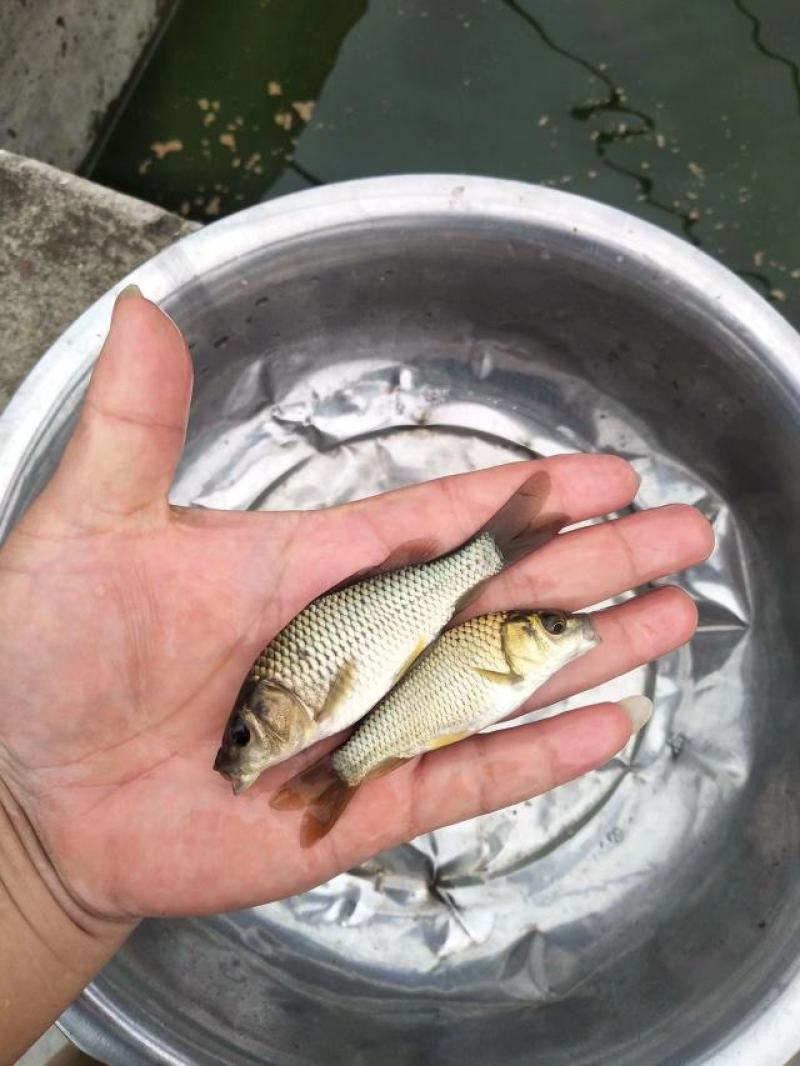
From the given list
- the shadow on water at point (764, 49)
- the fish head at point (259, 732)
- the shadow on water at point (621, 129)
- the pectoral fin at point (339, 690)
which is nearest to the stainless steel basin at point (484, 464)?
the fish head at point (259, 732)

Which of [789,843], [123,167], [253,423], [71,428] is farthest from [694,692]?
[123,167]

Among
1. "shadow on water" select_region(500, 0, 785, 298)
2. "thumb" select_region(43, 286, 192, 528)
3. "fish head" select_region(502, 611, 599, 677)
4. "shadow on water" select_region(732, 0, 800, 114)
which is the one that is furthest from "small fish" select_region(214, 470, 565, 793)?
"shadow on water" select_region(732, 0, 800, 114)

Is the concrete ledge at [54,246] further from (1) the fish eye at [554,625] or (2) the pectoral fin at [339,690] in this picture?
(1) the fish eye at [554,625]

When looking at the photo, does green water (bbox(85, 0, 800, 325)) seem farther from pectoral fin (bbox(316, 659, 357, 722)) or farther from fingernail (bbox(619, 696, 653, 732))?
pectoral fin (bbox(316, 659, 357, 722))

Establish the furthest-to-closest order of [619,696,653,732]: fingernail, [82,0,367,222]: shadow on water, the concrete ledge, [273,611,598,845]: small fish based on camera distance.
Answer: [82,0,367,222]: shadow on water
the concrete ledge
[619,696,653,732]: fingernail
[273,611,598,845]: small fish

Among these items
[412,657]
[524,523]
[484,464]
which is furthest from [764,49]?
[412,657]

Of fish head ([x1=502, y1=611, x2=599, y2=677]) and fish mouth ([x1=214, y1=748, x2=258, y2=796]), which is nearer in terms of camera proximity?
fish mouth ([x1=214, y1=748, x2=258, y2=796])
